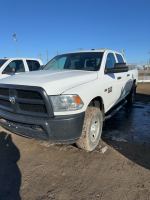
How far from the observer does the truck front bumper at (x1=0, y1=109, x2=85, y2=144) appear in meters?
2.25

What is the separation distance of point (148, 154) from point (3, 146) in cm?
286

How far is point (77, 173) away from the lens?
2.39 m

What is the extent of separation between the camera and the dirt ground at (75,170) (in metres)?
2.02

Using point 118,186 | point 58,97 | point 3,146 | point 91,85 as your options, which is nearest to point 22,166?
point 3,146

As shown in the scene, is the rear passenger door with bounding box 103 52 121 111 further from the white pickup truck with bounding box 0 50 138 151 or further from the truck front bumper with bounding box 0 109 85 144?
the truck front bumper with bounding box 0 109 85 144

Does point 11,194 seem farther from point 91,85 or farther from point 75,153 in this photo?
point 91,85

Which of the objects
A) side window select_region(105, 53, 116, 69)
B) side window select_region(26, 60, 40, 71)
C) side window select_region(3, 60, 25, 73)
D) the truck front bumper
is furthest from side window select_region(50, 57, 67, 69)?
side window select_region(26, 60, 40, 71)

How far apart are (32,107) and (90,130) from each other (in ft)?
3.60

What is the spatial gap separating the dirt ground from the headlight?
101 cm

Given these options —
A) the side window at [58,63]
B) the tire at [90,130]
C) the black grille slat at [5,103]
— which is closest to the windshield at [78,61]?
the side window at [58,63]

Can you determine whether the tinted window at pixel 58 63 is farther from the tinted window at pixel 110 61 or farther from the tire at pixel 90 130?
the tire at pixel 90 130

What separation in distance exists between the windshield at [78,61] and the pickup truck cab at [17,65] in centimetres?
270

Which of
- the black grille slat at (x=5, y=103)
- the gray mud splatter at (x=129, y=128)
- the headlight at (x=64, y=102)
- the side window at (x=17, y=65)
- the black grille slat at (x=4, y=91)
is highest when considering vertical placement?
the side window at (x=17, y=65)

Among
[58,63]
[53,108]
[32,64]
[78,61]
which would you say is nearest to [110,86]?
[78,61]
